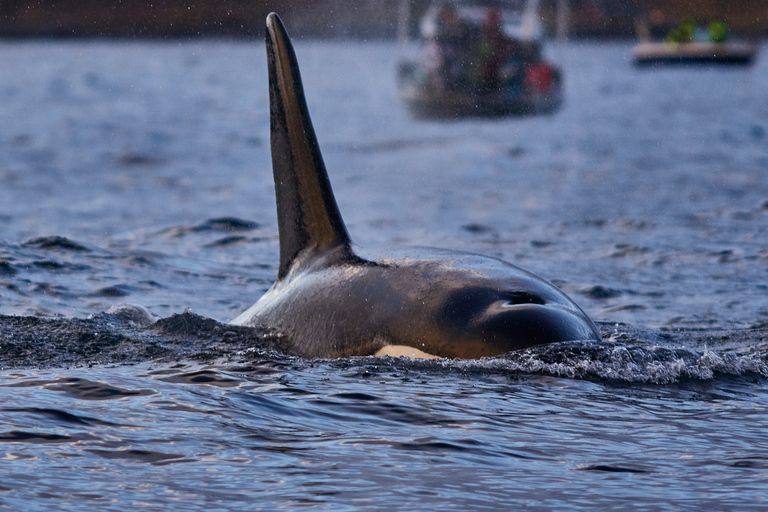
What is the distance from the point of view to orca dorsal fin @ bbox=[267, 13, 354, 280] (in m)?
7.29

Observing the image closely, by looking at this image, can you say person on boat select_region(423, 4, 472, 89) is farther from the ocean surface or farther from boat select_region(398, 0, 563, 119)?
the ocean surface

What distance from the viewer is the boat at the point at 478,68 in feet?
139

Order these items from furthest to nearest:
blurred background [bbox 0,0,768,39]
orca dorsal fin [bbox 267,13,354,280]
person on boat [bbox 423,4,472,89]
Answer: blurred background [bbox 0,0,768,39] < person on boat [bbox 423,4,472,89] < orca dorsal fin [bbox 267,13,354,280]

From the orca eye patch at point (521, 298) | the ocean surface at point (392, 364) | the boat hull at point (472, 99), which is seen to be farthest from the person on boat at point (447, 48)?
the orca eye patch at point (521, 298)

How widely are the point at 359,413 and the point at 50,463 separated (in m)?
1.60

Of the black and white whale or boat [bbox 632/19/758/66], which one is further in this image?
boat [bbox 632/19/758/66]

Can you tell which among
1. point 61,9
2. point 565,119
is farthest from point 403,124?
point 61,9

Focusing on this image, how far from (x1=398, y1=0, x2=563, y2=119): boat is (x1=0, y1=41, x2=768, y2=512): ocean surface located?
14.3 m

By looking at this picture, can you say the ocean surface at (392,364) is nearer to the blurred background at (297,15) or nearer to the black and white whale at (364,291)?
the black and white whale at (364,291)

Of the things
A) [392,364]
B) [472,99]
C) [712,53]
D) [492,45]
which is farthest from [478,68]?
[712,53]

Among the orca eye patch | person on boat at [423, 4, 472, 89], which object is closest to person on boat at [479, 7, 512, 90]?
person on boat at [423, 4, 472, 89]

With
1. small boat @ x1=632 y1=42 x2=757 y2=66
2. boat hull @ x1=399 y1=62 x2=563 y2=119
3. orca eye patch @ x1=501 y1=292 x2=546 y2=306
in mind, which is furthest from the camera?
small boat @ x1=632 y1=42 x2=757 y2=66

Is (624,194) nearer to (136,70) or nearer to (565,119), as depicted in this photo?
(565,119)

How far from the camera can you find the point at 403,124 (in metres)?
51.5
